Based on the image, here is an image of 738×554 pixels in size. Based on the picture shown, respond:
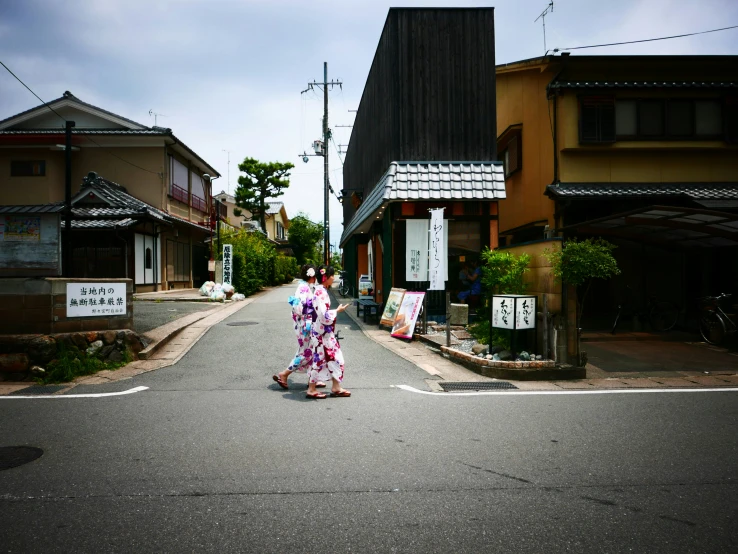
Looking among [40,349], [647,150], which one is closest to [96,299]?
[40,349]

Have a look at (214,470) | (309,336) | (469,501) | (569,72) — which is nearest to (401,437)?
(469,501)

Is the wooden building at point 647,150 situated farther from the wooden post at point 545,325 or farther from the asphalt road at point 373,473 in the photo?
the asphalt road at point 373,473

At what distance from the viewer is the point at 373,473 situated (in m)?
4.11

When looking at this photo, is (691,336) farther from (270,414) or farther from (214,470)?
(214,470)

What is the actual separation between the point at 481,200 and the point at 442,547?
11.4 meters

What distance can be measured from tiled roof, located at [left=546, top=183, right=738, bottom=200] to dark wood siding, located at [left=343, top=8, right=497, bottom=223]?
7.54ft

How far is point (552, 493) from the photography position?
374cm

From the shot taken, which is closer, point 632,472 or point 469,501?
point 469,501

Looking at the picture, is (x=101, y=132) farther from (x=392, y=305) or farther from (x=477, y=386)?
(x=477, y=386)

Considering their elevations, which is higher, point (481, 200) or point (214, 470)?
point (481, 200)

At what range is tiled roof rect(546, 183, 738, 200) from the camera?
1348 cm

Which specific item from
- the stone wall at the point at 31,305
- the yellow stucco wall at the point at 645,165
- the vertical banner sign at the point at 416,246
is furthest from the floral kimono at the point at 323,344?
the yellow stucco wall at the point at 645,165

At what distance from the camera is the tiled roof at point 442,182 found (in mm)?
13102

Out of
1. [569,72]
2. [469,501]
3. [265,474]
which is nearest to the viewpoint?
[469,501]
